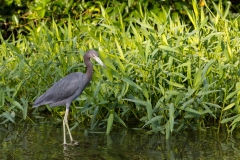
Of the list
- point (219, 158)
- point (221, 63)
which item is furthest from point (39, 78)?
point (219, 158)

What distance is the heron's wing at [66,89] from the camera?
238 inches

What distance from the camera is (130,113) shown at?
21.5 feet

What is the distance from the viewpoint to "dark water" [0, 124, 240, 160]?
17.6 feet

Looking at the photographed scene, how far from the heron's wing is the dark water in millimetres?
363

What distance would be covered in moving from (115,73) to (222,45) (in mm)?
1117

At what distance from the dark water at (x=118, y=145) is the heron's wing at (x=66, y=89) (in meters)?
0.36

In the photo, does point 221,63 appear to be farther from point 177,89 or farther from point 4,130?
point 4,130

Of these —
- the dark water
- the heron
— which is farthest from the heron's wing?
the dark water

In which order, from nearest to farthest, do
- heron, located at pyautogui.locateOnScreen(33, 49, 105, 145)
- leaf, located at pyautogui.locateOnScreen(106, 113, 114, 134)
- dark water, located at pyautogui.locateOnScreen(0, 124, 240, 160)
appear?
dark water, located at pyautogui.locateOnScreen(0, 124, 240, 160), leaf, located at pyautogui.locateOnScreen(106, 113, 114, 134), heron, located at pyautogui.locateOnScreen(33, 49, 105, 145)

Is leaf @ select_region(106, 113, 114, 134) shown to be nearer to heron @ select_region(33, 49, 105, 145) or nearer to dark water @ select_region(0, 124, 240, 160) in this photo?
dark water @ select_region(0, 124, 240, 160)

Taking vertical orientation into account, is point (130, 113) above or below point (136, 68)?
below

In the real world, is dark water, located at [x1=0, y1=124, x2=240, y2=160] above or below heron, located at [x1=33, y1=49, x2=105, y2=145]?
below

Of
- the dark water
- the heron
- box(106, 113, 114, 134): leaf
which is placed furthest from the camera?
the heron

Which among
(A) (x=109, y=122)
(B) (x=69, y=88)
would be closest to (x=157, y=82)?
(A) (x=109, y=122)
